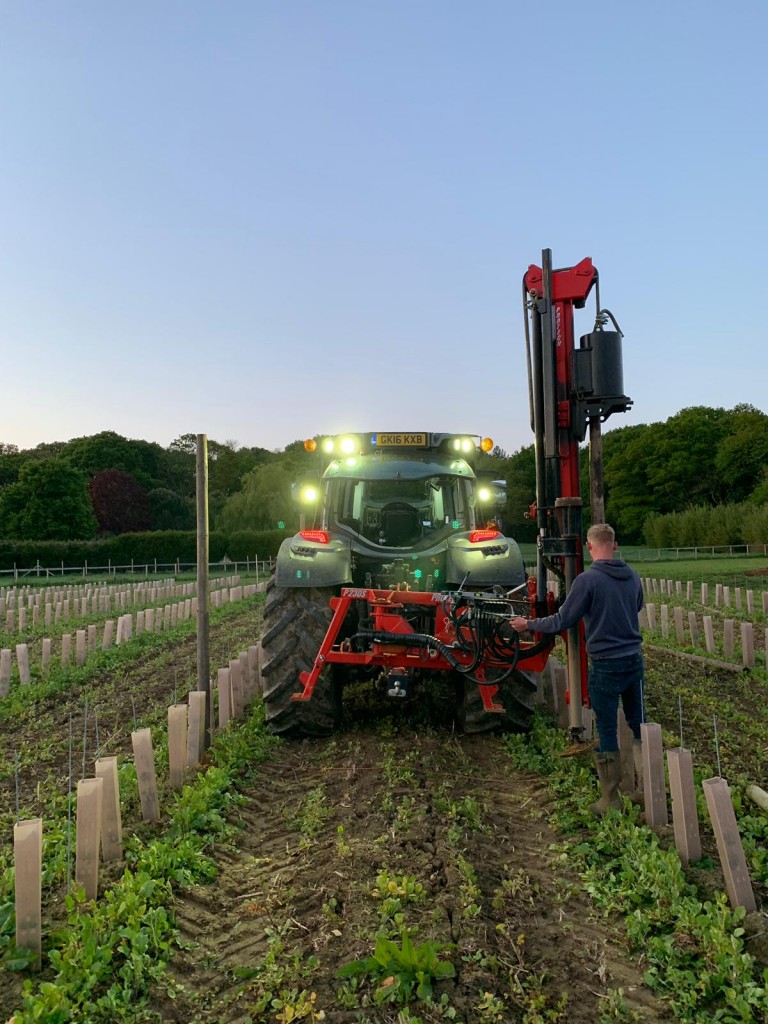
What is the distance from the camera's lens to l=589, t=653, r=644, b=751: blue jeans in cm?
470

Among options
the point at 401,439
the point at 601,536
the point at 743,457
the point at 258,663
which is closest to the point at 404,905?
the point at 601,536

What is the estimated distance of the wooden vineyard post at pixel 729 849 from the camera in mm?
3428

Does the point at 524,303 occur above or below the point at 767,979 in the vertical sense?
above

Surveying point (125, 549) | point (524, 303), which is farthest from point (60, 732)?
point (125, 549)

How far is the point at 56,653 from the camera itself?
12.7m

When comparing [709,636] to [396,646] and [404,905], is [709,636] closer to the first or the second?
[396,646]

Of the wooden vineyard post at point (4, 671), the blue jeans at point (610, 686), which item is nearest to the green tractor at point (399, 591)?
the blue jeans at point (610, 686)

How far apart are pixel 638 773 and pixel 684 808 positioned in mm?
1059

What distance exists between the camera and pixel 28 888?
3.28 metres

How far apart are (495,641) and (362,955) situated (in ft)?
8.80

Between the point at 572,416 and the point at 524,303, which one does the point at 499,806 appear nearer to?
the point at 572,416

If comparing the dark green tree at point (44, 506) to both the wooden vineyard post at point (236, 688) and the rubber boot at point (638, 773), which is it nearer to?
the wooden vineyard post at point (236, 688)

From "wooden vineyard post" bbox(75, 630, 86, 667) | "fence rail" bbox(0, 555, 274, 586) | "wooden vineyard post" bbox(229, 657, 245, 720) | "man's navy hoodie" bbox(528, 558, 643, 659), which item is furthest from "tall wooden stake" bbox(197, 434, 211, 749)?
"fence rail" bbox(0, 555, 274, 586)

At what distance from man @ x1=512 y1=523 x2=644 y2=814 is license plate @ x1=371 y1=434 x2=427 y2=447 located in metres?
2.51
